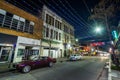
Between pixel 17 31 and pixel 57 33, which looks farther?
pixel 57 33

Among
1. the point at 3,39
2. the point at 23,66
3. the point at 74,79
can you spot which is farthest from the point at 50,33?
the point at 74,79

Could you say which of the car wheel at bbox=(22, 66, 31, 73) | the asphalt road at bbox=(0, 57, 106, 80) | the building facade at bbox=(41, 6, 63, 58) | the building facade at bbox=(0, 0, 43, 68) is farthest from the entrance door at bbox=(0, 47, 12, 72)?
the building facade at bbox=(41, 6, 63, 58)

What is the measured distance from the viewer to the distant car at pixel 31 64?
10.8 metres

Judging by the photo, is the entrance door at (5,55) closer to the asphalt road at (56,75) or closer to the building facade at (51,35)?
the asphalt road at (56,75)

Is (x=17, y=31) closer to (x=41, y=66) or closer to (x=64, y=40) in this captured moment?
(x=41, y=66)

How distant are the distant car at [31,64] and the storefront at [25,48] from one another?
4211 millimetres

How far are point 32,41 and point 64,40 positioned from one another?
1608 centimetres

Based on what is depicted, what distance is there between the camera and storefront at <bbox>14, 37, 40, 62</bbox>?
707 inches

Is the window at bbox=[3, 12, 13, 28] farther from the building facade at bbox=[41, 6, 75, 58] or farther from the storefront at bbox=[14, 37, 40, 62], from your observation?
the building facade at bbox=[41, 6, 75, 58]

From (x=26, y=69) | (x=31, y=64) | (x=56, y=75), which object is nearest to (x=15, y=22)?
(x=31, y=64)

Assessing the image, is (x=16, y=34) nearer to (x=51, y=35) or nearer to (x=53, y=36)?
(x=51, y=35)

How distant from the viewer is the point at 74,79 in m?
8.44

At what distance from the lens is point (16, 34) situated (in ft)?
57.9

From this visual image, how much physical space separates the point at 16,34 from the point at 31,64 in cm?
795
